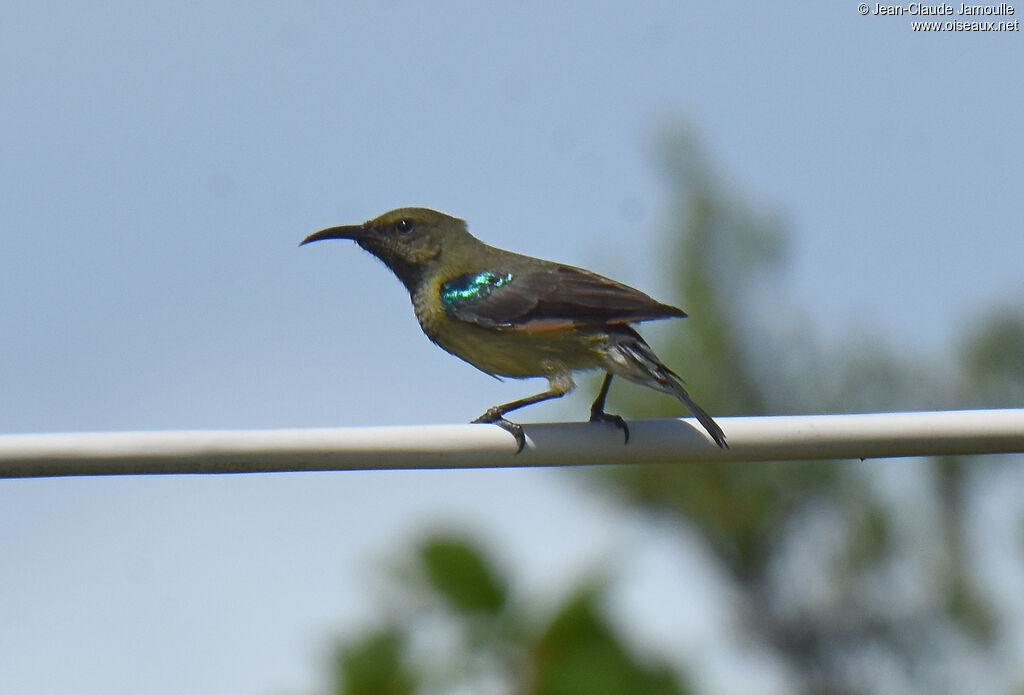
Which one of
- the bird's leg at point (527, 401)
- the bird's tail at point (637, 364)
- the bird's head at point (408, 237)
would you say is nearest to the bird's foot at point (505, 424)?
the bird's leg at point (527, 401)

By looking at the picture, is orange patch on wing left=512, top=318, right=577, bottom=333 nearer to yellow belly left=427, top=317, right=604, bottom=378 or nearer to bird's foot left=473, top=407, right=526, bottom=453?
yellow belly left=427, top=317, right=604, bottom=378

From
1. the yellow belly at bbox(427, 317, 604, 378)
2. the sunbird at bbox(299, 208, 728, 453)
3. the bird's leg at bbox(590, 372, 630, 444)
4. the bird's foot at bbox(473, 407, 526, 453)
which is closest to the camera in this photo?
the bird's foot at bbox(473, 407, 526, 453)

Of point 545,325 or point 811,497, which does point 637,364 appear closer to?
point 545,325

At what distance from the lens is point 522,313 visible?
6.74 m

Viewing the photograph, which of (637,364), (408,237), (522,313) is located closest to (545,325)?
(522,313)

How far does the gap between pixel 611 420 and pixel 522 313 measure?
1540mm

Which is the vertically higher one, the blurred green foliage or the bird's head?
the bird's head

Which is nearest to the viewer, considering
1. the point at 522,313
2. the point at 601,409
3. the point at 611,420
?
the point at 611,420

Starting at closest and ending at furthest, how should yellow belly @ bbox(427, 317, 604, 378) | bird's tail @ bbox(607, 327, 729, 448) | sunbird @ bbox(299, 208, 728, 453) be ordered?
bird's tail @ bbox(607, 327, 729, 448), sunbird @ bbox(299, 208, 728, 453), yellow belly @ bbox(427, 317, 604, 378)

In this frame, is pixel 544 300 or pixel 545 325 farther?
pixel 544 300

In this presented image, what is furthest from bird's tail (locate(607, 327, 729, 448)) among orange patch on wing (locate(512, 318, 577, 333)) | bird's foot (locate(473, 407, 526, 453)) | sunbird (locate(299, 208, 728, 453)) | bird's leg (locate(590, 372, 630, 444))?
bird's foot (locate(473, 407, 526, 453))

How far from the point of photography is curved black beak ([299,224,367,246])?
7695 mm

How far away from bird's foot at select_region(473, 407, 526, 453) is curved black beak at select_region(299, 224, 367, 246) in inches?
71.1

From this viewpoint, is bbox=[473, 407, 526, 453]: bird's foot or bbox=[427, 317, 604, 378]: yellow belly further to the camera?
bbox=[427, 317, 604, 378]: yellow belly
